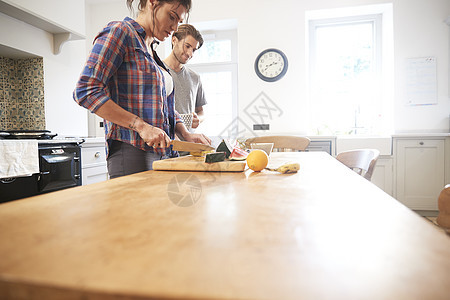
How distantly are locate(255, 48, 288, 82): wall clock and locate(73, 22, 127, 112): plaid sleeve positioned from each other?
3.09 metres

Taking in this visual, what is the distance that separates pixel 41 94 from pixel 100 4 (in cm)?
Answer: 225

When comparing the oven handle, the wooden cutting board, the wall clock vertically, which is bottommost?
the oven handle

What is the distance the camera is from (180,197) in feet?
1.73

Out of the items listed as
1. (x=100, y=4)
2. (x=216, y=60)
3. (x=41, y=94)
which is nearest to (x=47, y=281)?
(x=41, y=94)

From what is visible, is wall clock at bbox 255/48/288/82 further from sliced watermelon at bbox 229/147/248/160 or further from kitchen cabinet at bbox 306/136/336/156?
sliced watermelon at bbox 229/147/248/160

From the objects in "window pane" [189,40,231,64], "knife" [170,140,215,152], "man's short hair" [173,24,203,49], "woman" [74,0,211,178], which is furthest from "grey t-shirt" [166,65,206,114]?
"window pane" [189,40,231,64]

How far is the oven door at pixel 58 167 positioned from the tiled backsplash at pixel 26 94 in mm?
647

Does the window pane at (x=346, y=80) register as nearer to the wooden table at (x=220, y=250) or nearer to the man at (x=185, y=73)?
the man at (x=185, y=73)

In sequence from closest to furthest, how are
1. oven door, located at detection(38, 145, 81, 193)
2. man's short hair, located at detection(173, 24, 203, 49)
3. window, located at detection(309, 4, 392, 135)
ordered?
man's short hair, located at detection(173, 24, 203, 49) < oven door, located at detection(38, 145, 81, 193) < window, located at detection(309, 4, 392, 135)

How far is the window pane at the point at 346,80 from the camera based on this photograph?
4062 mm

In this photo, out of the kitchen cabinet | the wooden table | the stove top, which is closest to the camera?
the wooden table

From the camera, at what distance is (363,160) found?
1.61 metres

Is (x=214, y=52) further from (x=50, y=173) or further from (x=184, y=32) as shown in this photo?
(x=50, y=173)

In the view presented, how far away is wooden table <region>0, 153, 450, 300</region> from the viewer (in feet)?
0.69
